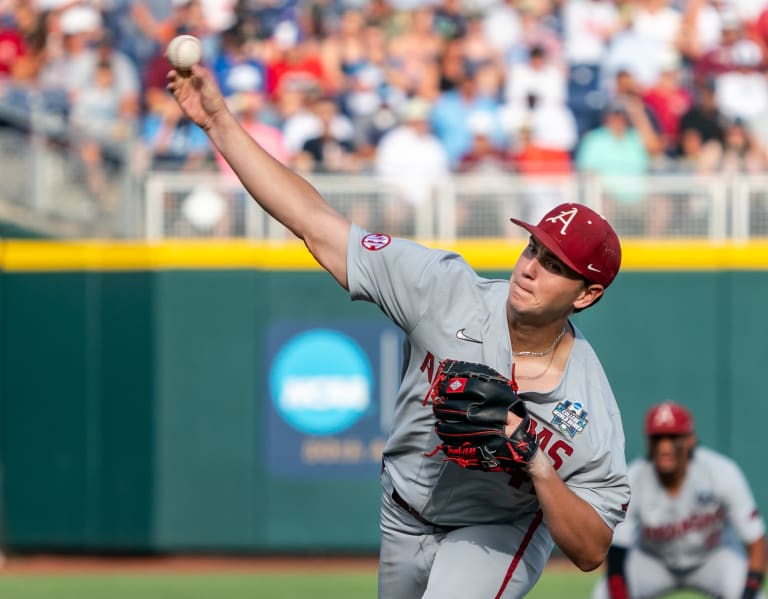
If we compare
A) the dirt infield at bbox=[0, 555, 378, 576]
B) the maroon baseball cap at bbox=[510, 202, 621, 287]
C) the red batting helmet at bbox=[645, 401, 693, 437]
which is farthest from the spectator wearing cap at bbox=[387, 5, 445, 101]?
the maroon baseball cap at bbox=[510, 202, 621, 287]

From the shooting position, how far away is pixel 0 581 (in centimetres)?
1016

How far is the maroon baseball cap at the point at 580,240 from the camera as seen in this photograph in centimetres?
423

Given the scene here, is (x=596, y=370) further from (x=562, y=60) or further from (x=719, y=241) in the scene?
(x=562, y=60)

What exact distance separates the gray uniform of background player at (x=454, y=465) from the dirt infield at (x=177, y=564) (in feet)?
20.7

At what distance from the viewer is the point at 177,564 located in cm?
1111

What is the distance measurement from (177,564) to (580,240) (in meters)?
7.57

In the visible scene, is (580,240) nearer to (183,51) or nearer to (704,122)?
(183,51)

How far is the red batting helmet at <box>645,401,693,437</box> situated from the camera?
24.2 ft

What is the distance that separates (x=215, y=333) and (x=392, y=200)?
1.86 meters

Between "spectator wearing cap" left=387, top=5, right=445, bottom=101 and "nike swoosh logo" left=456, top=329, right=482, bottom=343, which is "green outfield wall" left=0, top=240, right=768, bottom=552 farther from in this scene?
"nike swoosh logo" left=456, top=329, right=482, bottom=343

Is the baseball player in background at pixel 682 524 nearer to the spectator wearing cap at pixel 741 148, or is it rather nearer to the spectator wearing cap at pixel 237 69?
the spectator wearing cap at pixel 741 148

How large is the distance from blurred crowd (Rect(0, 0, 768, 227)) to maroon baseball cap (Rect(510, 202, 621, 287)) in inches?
246

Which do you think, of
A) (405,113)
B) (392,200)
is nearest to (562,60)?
(405,113)

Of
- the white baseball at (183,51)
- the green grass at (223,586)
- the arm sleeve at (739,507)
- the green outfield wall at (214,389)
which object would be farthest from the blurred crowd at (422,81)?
the white baseball at (183,51)
